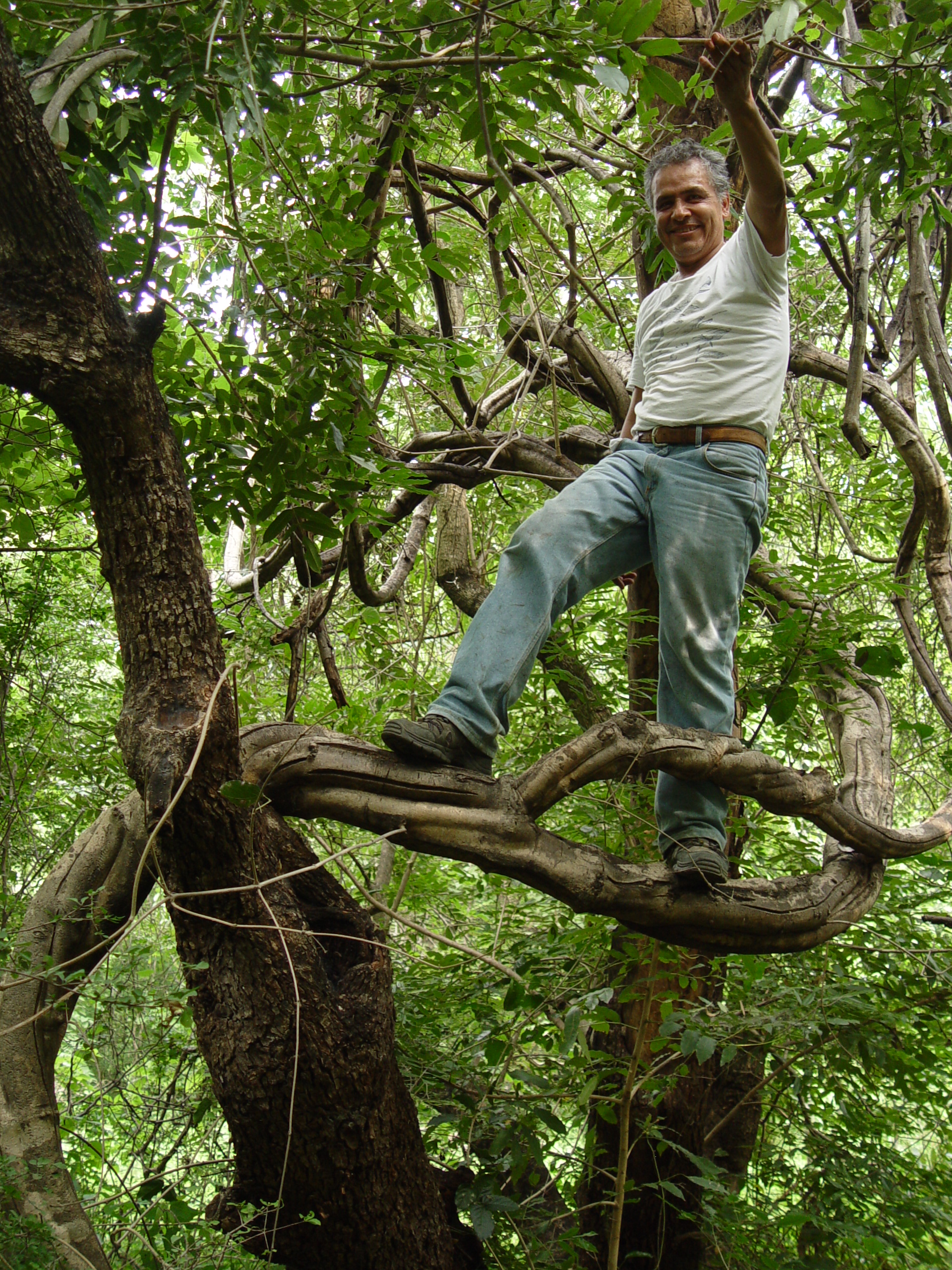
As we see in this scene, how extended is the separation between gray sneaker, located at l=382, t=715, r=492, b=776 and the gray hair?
4.63ft

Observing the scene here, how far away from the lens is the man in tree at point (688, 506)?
2199mm

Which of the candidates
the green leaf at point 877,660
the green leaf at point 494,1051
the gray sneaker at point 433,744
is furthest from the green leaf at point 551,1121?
the green leaf at point 877,660

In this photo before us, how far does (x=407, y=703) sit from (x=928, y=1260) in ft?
7.64

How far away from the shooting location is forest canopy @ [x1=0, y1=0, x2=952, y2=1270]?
6.53ft

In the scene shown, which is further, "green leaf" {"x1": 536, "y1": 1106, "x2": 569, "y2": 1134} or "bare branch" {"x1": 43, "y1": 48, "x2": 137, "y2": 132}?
"green leaf" {"x1": 536, "y1": 1106, "x2": 569, "y2": 1134}

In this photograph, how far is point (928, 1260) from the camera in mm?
2523

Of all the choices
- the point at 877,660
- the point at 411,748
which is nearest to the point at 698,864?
the point at 411,748

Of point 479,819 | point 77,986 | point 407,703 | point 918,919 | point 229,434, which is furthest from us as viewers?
point 407,703

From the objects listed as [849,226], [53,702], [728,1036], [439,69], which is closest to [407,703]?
[53,702]

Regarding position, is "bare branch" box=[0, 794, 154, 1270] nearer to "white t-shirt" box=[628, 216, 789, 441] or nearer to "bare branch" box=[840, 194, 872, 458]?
"white t-shirt" box=[628, 216, 789, 441]

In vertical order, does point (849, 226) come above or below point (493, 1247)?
above

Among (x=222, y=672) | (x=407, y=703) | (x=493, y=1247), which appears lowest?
(x=493, y=1247)

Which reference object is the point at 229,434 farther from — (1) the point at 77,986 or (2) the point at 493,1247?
(2) the point at 493,1247

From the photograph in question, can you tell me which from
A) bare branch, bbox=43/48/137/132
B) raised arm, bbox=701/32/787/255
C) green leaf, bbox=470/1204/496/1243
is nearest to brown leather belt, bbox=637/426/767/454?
raised arm, bbox=701/32/787/255
